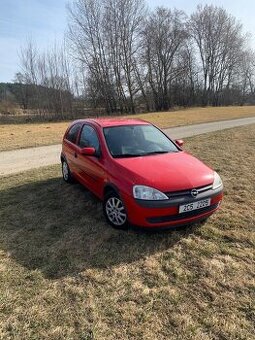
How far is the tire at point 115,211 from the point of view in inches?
177

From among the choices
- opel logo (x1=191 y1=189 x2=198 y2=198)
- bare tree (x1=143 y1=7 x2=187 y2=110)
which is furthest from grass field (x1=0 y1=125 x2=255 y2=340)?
bare tree (x1=143 y1=7 x2=187 y2=110)

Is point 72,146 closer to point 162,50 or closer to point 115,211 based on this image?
point 115,211

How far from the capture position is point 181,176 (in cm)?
438

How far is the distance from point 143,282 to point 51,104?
132 ft

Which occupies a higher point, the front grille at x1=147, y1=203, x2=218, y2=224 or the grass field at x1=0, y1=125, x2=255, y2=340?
the front grille at x1=147, y1=203, x2=218, y2=224

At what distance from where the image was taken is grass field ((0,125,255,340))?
282cm

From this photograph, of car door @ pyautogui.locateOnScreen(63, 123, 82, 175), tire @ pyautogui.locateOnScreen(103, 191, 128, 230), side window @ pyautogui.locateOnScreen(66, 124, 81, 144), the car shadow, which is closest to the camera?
the car shadow

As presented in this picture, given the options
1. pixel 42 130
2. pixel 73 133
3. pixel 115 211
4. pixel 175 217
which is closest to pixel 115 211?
pixel 115 211

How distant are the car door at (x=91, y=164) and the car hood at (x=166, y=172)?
0.44 metres

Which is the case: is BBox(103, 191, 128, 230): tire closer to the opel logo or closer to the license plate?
the license plate

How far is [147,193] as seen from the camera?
4148mm

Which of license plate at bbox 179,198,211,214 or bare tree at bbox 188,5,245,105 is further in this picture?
bare tree at bbox 188,5,245,105

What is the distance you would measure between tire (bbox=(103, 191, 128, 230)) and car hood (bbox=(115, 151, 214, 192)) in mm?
414

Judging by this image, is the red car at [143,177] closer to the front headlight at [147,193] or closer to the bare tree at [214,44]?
the front headlight at [147,193]
